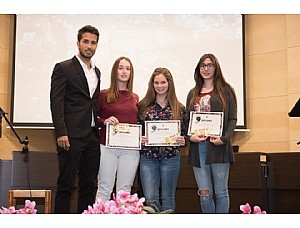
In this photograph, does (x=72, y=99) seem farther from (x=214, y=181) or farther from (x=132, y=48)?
(x=132, y=48)

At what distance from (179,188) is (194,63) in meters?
1.49

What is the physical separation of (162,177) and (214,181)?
331 mm

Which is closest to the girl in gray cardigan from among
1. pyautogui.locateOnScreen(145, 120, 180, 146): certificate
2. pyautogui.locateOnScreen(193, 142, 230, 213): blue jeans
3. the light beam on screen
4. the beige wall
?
pyautogui.locateOnScreen(193, 142, 230, 213): blue jeans

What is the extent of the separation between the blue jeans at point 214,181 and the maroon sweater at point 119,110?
48cm

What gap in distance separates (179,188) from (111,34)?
191 centimetres

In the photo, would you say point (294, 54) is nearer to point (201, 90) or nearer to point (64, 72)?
point (201, 90)

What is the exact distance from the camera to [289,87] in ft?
16.7

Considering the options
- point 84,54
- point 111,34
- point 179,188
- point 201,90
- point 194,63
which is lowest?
point 179,188

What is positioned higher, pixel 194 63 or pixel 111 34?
pixel 111 34

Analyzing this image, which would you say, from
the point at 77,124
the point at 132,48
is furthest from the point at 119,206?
Result: the point at 132,48
